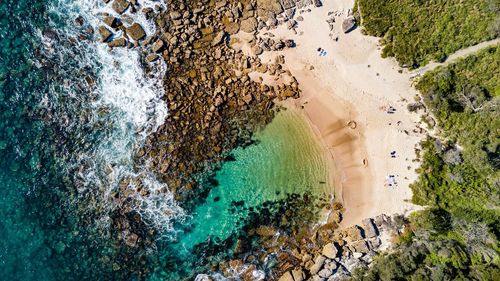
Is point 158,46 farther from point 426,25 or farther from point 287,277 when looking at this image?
point 287,277

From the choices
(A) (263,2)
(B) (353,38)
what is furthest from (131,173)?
(B) (353,38)

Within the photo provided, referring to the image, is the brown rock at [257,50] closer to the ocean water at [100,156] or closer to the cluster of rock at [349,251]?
the ocean water at [100,156]

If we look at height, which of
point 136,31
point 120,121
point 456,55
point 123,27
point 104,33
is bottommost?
point 120,121

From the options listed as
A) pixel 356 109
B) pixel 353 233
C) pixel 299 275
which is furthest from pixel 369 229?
pixel 356 109

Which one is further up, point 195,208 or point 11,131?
point 11,131

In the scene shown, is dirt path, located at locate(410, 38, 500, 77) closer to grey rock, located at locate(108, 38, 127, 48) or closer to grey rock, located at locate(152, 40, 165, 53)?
grey rock, located at locate(152, 40, 165, 53)

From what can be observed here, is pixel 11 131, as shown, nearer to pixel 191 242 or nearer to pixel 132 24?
pixel 132 24
